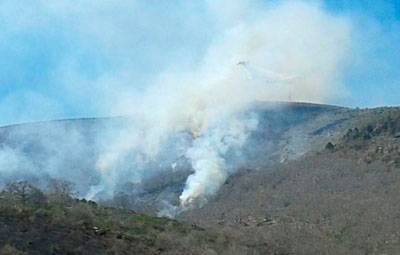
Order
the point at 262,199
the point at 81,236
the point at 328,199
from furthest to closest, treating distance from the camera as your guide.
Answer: the point at 262,199 < the point at 328,199 < the point at 81,236

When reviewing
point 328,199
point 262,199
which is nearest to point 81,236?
point 328,199

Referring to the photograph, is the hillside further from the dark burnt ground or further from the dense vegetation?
the dark burnt ground

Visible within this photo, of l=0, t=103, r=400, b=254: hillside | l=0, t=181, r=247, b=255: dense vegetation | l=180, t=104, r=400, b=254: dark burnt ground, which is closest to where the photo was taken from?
l=0, t=181, r=247, b=255: dense vegetation

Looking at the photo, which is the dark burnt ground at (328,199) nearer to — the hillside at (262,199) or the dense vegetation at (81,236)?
the hillside at (262,199)

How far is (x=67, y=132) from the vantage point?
155 m

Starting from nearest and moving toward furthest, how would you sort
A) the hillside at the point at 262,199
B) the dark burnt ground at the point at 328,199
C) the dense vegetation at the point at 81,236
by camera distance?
the dense vegetation at the point at 81,236
the hillside at the point at 262,199
the dark burnt ground at the point at 328,199

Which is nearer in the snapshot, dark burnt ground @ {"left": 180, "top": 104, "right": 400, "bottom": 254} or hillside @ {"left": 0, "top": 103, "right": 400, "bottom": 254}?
hillside @ {"left": 0, "top": 103, "right": 400, "bottom": 254}

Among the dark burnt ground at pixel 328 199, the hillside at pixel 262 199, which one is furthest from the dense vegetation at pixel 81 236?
the dark burnt ground at pixel 328 199

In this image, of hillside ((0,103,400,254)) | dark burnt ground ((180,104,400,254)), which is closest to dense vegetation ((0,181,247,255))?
hillside ((0,103,400,254))

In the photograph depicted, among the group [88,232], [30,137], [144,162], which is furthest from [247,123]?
[88,232]

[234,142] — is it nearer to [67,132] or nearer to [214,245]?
[67,132]

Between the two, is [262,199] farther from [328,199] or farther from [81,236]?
[81,236]

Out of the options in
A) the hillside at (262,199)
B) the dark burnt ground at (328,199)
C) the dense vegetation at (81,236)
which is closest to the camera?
the dense vegetation at (81,236)

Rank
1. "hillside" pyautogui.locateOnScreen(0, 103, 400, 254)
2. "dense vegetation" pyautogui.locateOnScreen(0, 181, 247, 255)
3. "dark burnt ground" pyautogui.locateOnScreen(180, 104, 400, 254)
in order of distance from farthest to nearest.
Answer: "dark burnt ground" pyautogui.locateOnScreen(180, 104, 400, 254), "hillside" pyautogui.locateOnScreen(0, 103, 400, 254), "dense vegetation" pyautogui.locateOnScreen(0, 181, 247, 255)
